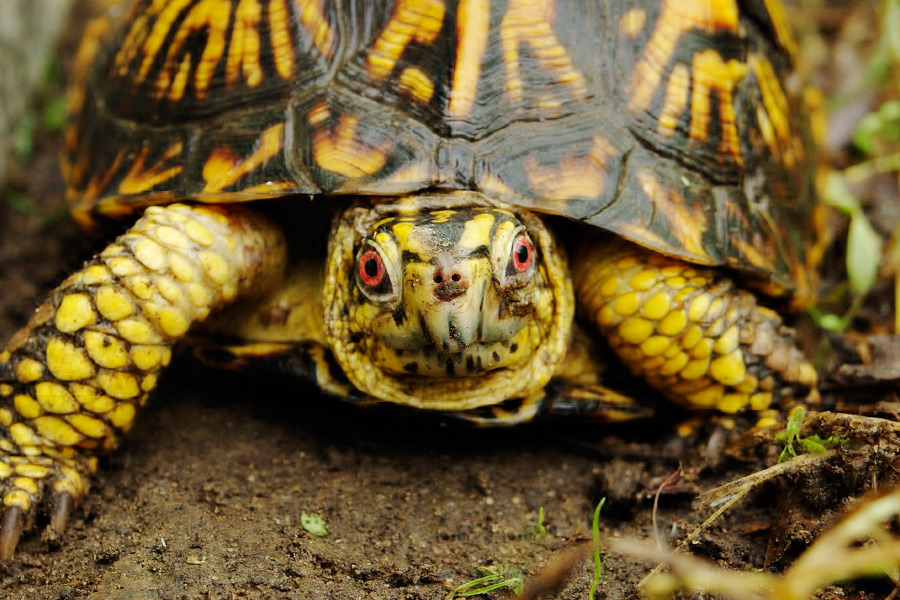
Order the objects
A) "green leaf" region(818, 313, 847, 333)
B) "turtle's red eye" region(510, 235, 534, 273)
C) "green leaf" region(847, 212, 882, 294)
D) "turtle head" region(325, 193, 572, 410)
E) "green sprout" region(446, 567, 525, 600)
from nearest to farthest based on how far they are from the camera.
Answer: "green sprout" region(446, 567, 525, 600) → "turtle head" region(325, 193, 572, 410) → "turtle's red eye" region(510, 235, 534, 273) → "green leaf" region(818, 313, 847, 333) → "green leaf" region(847, 212, 882, 294)

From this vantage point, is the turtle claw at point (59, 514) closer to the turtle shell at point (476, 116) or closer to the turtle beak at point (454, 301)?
the turtle shell at point (476, 116)

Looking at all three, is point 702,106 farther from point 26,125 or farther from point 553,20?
point 26,125

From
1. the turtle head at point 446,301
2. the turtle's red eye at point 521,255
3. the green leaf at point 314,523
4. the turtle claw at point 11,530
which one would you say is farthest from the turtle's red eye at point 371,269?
the turtle claw at point 11,530

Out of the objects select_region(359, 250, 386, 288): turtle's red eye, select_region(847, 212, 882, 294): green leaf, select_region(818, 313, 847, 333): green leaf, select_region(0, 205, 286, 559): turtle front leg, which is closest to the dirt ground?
select_region(0, 205, 286, 559): turtle front leg

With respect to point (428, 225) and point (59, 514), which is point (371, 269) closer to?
point (428, 225)

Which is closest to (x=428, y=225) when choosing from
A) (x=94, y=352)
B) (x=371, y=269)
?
(x=371, y=269)

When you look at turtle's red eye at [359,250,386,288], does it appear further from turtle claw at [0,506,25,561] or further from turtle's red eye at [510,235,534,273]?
turtle claw at [0,506,25,561]
